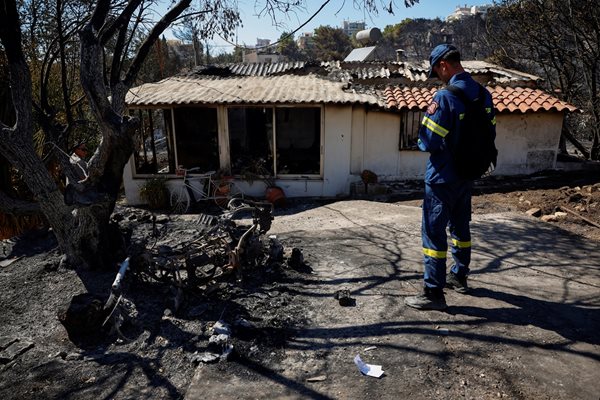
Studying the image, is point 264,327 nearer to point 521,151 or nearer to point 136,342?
point 136,342

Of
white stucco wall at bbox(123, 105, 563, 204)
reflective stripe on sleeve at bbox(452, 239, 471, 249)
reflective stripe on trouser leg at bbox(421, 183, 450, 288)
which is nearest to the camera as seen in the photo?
reflective stripe on trouser leg at bbox(421, 183, 450, 288)

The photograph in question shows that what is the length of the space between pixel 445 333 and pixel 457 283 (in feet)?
2.67

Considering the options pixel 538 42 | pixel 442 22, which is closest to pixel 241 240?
pixel 538 42

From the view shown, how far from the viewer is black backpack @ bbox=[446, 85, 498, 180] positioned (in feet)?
11.4

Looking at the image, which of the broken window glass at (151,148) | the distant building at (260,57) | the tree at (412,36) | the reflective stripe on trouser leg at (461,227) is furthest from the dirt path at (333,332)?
the tree at (412,36)

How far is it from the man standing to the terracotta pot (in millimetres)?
6514

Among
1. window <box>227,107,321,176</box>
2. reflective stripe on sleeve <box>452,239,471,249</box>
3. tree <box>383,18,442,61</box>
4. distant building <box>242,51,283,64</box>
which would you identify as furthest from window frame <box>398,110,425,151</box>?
tree <box>383,18,442,61</box>

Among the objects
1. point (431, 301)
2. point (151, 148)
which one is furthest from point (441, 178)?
point (151, 148)

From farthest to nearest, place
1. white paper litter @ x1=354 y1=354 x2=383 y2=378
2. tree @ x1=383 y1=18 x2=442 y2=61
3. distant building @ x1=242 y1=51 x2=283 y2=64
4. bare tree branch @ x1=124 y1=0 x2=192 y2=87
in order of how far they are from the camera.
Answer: tree @ x1=383 y1=18 x2=442 y2=61
distant building @ x1=242 y1=51 x2=283 y2=64
bare tree branch @ x1=124 y1=0 x2=192 y2=87
white paper litter @ x1=354 y1=354 x2=383 y2=378

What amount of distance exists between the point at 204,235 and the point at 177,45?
3487 centimetres

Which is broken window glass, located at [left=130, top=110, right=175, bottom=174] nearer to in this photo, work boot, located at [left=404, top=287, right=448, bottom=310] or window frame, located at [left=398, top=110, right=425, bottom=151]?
window frame, located at [left=398, top=110, right=425, bottom=151]

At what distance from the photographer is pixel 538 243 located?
18.4 feet

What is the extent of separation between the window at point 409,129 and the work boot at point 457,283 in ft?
22.5

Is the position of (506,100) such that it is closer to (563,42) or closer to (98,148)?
(563,42)
